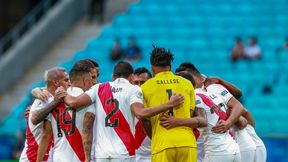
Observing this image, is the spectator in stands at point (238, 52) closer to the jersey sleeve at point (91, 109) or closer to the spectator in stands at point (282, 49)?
the spectator in stands at point (282, 49)

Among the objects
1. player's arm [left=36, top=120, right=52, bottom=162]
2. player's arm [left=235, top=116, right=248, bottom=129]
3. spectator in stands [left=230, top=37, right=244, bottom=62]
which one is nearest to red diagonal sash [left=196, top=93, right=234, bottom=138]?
player's arm [left=235, top=116, right=248, bottom=129]

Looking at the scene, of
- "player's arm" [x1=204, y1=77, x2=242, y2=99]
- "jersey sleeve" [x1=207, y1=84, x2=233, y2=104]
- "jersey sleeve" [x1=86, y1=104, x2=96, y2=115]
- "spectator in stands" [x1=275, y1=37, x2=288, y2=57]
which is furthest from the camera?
"spectator in stands" [x1=275, y1=37, x2=288, y2=57]

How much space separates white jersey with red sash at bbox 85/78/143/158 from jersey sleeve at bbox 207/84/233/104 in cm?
158

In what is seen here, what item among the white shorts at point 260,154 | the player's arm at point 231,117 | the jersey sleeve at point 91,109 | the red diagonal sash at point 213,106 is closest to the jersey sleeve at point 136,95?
the jersey sleeve at point 91,109

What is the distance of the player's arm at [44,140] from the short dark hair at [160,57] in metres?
1.64

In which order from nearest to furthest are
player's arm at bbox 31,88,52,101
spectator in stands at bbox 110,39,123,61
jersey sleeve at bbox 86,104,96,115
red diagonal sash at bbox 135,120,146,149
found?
1. jersey sleeve at bbox 86,104,96,115
2. player's arm at bbox 31,88,52,101
3. red diagonal sash at bbox 135,120,146,149
4. spectator in stands at bbox 110,39,123,61

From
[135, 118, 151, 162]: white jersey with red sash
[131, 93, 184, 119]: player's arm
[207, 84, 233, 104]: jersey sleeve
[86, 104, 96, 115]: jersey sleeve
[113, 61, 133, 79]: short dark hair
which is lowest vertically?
[135, 118, 151, 162]: white jersey with red sash

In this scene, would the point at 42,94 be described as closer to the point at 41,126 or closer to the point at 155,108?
the point at 41,126

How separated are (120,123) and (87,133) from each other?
432 millimetres

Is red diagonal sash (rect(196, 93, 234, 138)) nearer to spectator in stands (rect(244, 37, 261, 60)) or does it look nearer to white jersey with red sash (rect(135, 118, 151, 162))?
white jersey with red sash (rect(135, 118, 151, 162))

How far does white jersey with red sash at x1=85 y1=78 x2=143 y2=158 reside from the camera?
10.8m

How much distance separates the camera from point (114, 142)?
10820mm

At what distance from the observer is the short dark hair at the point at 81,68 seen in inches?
438

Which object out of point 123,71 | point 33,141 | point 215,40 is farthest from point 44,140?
point 215,40
